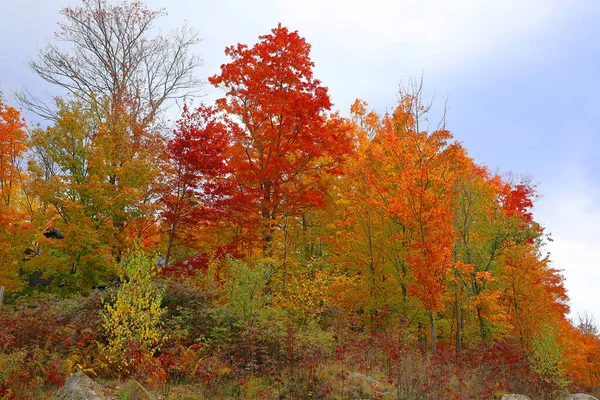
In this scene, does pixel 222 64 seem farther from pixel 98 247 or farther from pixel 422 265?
pixel 422 265

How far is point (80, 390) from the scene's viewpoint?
6309 millimetres

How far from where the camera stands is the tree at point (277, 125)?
1667 cm

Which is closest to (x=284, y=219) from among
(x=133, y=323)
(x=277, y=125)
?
(x=277, y=125)

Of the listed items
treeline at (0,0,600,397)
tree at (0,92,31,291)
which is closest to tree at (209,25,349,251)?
treeline at (0,0,600,397)

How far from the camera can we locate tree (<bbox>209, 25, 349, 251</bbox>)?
16.7m

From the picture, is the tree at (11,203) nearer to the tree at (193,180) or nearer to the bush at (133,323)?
Answer: the tree at (193,180)

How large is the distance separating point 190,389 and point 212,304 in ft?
10.3

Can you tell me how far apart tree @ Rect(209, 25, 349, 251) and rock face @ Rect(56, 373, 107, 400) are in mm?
9860

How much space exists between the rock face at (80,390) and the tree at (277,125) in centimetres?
986

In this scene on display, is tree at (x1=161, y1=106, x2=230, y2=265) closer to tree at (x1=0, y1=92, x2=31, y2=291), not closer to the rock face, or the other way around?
tree at (x1=0, y1=92, x2=31, y2=291)

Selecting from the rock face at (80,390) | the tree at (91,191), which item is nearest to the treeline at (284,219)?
the tree at (91,191)

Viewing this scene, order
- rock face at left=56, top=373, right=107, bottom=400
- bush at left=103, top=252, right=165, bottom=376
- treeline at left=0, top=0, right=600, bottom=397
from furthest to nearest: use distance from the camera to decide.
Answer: treeline at left=0, top=0, right=600, bottom=397, bush at left=103, top=252, right=165, bottom=376, rock face at left=56, top=373, right=107, bottom=400

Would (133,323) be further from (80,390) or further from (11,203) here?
(11,203)

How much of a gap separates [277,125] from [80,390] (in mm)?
12618
